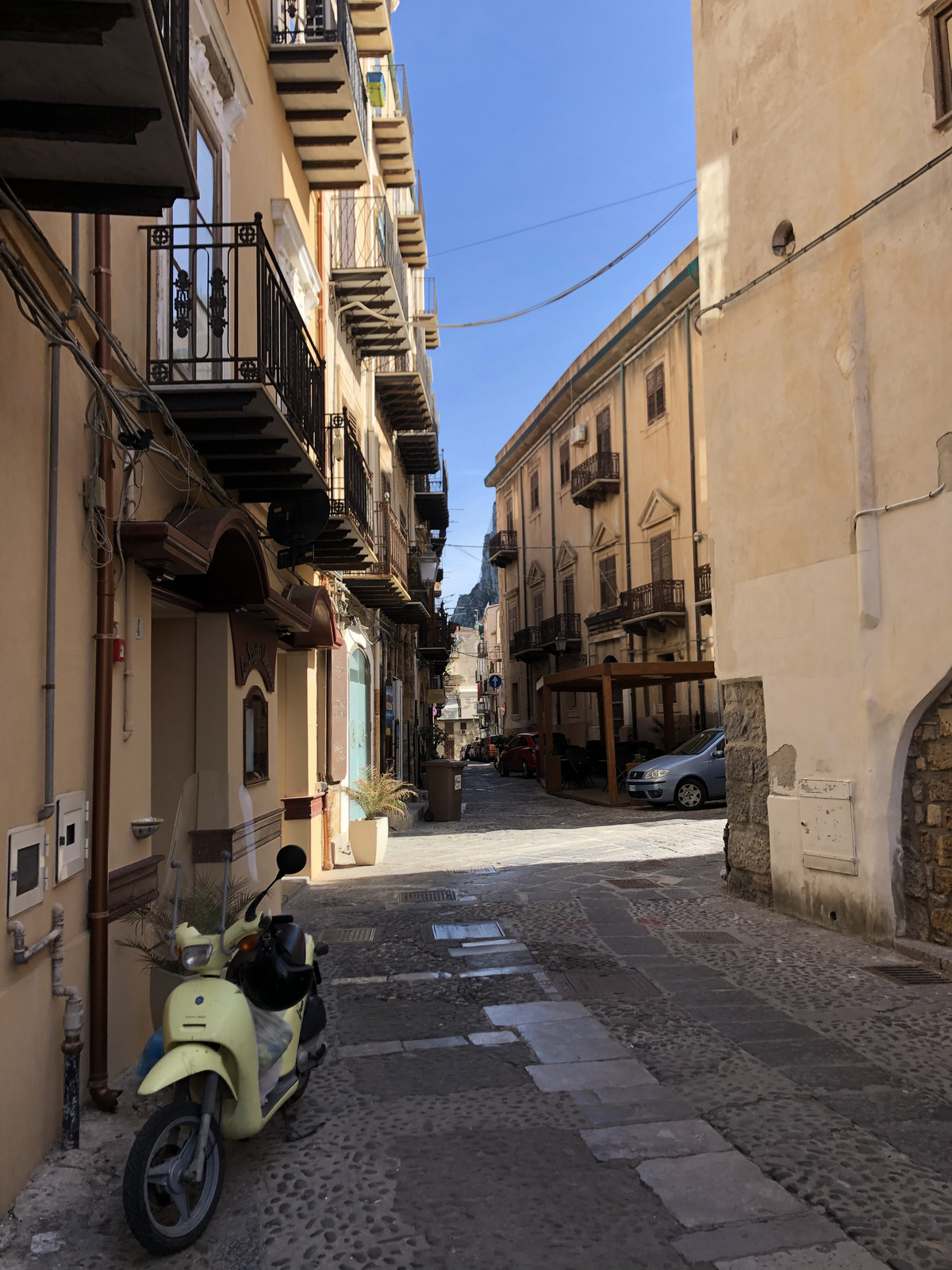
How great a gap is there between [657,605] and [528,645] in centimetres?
1170

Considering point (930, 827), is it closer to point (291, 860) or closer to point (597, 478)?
point (291, 860)

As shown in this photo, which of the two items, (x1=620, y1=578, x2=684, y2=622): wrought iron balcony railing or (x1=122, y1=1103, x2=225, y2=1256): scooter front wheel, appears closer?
(x1=122, y1=1103, x2=225, y2=1256): scooter front wheel

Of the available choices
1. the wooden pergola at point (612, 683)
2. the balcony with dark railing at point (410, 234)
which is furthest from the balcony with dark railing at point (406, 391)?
the wooden pergola at point (612, 683)

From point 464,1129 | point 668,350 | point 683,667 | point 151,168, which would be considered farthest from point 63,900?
point 668,350

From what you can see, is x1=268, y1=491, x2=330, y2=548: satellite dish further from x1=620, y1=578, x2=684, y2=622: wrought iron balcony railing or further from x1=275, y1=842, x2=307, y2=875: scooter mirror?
x1=620, y1=578, x2=684, y2=622: wrought iron balcony railing

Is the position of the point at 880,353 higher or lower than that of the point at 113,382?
higher

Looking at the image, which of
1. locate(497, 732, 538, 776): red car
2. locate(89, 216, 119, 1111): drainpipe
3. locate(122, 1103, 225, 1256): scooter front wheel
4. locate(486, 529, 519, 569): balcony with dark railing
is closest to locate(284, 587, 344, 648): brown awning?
locate(89, 216, 119, 1111): drainpipe

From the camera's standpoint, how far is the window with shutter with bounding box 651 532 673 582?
26423 mm

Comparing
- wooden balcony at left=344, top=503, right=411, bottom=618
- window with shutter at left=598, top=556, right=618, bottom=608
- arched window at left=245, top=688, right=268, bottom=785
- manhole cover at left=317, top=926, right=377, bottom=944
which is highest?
window with shutter at left=598, top=556, right=618, bottom=608

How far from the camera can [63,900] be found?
431 centimetres

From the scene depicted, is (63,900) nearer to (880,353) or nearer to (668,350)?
(880,353)

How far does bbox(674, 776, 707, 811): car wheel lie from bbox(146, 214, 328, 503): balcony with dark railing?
12.1 metres

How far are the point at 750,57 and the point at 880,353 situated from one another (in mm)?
3373

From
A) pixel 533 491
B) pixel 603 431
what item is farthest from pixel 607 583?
pixel 533 491
